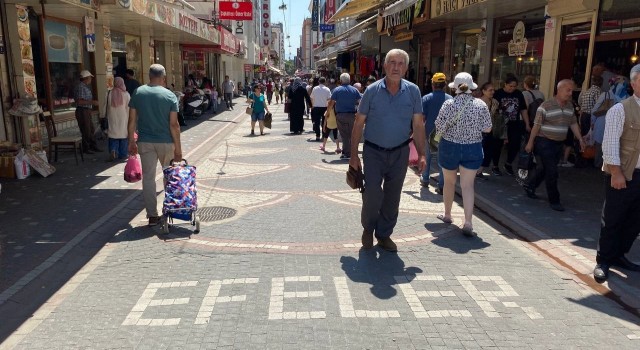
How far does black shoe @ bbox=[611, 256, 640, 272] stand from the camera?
4684mm

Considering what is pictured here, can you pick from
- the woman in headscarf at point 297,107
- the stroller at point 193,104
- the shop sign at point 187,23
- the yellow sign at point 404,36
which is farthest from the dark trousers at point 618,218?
the stroller at point 193,104

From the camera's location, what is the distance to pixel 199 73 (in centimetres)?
3041

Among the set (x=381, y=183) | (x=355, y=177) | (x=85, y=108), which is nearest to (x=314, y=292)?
(x=355, y=177)

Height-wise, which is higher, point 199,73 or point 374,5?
point 374,5

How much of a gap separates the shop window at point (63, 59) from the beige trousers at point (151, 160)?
314 inches

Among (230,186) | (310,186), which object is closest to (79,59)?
(230,186)

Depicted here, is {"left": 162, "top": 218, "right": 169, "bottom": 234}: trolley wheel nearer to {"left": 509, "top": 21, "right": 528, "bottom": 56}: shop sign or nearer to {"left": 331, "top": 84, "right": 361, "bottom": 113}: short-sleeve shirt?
{"left": 331, "top": 84, "right": 361, "bottom": 113}: short-sleeve shirt

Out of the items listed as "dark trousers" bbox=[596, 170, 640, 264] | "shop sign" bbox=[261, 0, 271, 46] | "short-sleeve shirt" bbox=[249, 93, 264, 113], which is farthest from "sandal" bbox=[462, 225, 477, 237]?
"shop sign" bbox=[261, 0, 271, 46]

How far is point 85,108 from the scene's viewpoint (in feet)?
35.2

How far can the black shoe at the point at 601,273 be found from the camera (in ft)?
14.6

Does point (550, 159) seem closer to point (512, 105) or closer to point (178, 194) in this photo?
point (512, 105)

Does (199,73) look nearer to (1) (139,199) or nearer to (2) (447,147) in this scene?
(1) (139,199)

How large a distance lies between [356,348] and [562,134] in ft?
15.3

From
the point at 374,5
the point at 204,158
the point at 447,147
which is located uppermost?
the point at 374,5
